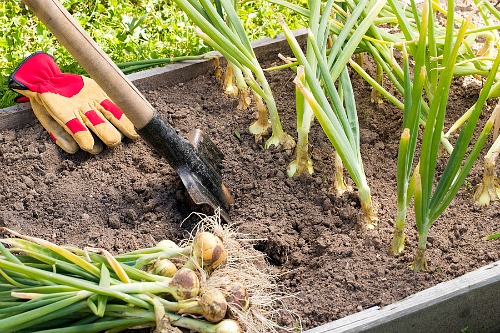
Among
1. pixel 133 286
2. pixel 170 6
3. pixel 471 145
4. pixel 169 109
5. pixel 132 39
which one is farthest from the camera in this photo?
pixel 170 6

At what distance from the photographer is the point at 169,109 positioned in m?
2.79

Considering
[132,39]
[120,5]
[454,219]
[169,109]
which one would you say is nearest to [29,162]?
[169,109]

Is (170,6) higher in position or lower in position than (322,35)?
lower

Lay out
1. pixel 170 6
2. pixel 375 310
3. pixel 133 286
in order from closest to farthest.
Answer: pixel 133 286, pixel 375 310, pixel 170 6

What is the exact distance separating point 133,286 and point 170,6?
2021mm

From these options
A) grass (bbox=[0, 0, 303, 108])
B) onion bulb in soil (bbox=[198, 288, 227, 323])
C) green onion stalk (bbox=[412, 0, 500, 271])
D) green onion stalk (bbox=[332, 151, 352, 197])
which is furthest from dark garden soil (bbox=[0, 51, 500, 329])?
grass (bbox=[0, 0, 303, 108])

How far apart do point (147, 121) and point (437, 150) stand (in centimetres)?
87

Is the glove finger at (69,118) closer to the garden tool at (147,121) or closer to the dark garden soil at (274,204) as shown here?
the dark garden soil at (274,204)

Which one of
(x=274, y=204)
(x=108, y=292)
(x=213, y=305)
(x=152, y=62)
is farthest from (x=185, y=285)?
(x=152, y=62)

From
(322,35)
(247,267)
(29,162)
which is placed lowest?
(29,162)

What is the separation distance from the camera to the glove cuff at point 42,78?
269 cm

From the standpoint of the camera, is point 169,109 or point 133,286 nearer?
point 133,286

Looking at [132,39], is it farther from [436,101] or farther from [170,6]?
[436,101]

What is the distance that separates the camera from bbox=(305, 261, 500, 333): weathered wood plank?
6.42ft
